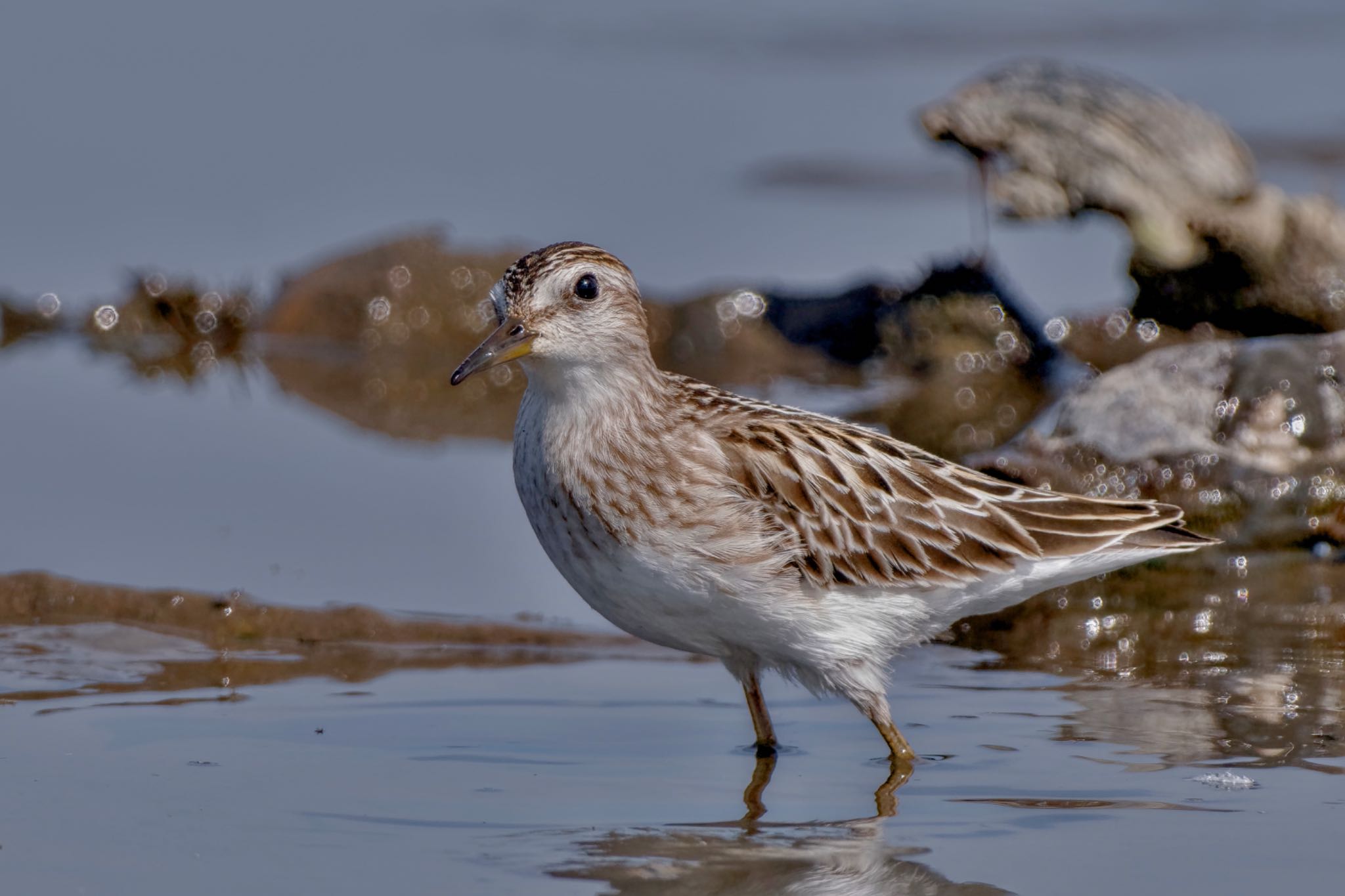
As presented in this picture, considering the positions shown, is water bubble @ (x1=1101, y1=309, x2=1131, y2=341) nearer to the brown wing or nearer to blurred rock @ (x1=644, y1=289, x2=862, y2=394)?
blurred rock @ (x1=644, y1=289, x2=862, y2=394)

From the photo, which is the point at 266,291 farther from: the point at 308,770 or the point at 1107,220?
the point at 308,770

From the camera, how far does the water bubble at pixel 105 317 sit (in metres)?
16.0

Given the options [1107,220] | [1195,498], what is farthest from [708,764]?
[1107,220]

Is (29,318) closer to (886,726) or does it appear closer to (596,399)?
(596,399)

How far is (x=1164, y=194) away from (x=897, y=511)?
277 inches

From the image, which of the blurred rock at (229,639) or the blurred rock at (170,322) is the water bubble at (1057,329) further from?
the blurred rock at (170,322)

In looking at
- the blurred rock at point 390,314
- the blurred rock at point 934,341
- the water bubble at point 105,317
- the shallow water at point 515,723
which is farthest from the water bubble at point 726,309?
the water bubble at point 105,317

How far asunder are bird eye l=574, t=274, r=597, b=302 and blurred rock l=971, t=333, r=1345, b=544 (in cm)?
350

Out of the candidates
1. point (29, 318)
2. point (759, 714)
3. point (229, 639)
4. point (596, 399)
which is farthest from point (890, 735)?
point (29, 318)

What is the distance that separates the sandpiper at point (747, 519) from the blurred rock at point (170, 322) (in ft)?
26.6

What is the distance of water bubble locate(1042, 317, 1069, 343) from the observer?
14.9 m

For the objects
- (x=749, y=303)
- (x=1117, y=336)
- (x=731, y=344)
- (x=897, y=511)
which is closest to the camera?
(x=897, y=511)

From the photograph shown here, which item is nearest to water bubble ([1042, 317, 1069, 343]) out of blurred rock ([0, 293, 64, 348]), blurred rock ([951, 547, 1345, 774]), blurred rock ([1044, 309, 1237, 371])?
blurred rock ([1044, 309, 1237, 371])

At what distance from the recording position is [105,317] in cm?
1598
